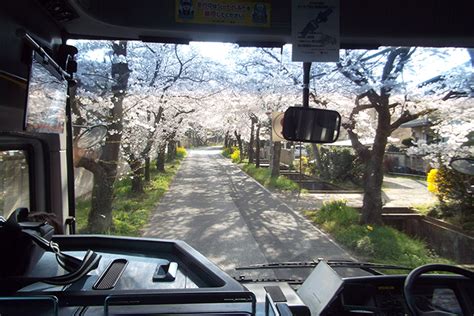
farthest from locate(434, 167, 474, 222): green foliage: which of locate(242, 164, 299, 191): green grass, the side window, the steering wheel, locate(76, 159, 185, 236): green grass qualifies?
the side window

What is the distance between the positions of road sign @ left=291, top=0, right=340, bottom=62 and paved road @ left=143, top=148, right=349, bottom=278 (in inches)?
87.6

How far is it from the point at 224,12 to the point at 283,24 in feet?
1.46

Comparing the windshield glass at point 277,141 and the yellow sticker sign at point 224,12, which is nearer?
the yellow sticker sign at point 224,12

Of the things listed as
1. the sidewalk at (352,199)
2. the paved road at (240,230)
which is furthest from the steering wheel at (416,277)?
the sidewalk at (352,199)

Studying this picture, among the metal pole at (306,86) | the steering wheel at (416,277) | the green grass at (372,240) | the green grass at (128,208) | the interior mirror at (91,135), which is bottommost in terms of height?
the green grass at (372,240)

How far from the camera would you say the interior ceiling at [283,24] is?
3.02m

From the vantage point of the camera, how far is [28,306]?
117 centimetres

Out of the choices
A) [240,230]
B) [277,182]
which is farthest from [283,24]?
[277,182]

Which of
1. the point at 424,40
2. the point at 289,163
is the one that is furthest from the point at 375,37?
the point at 289,163

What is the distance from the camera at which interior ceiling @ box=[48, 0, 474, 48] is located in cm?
302

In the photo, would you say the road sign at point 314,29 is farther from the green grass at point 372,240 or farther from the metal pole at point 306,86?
the green grass at point 372,240

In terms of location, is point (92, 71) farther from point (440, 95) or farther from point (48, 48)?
point (440, 95)

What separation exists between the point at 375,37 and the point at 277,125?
3.58ft

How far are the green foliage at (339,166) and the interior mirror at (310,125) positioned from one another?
15431 millimetres
